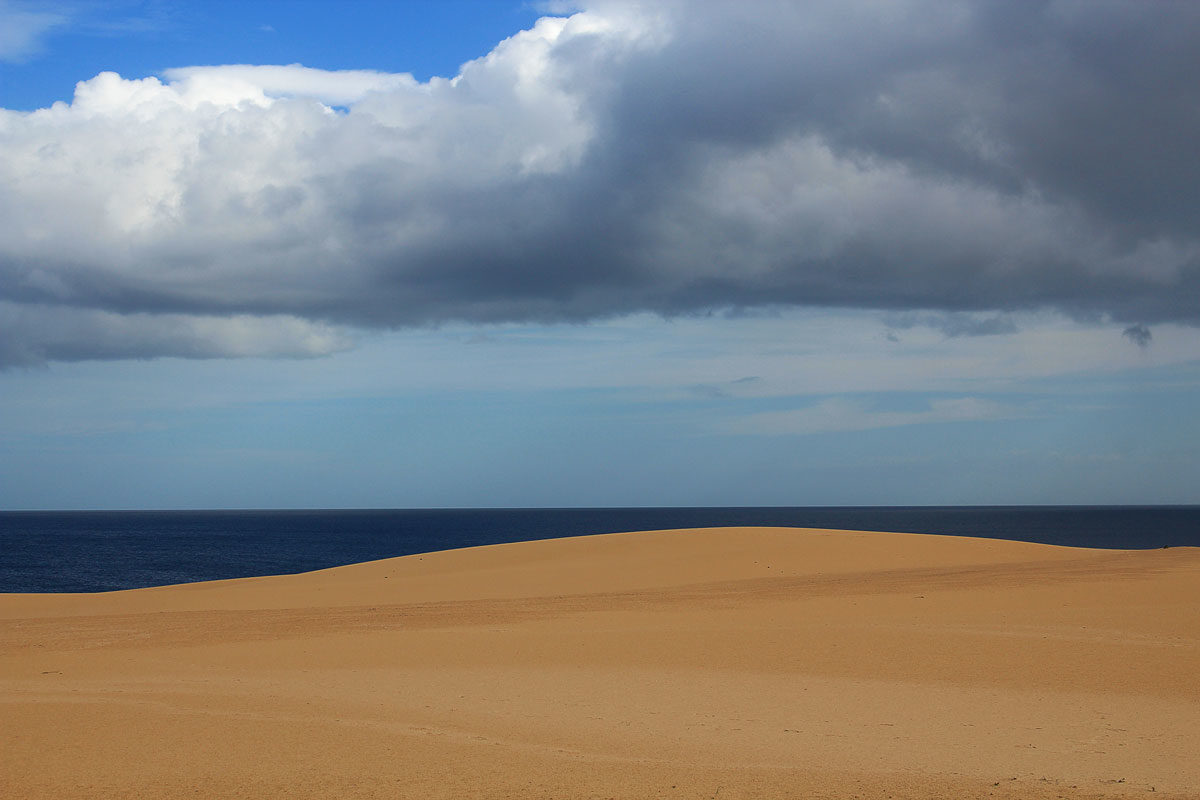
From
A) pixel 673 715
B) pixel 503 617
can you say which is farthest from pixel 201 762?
pixel 503 617

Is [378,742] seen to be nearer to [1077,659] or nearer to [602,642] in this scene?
[602,642]

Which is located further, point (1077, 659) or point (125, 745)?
point (1077, 659)

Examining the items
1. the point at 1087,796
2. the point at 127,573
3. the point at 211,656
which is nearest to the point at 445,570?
the point at 211,656

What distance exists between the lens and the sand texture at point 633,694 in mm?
8062

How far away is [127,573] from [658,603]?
53.4m

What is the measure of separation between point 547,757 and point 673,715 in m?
2.12

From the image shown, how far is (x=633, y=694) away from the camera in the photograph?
11.5 m

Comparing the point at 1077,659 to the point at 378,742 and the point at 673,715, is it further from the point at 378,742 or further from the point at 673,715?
the point at 378,742

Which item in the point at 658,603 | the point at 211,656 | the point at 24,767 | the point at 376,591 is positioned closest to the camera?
the point at 24,767

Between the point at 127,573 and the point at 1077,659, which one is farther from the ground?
the point at 1077,659

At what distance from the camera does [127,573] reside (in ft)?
206

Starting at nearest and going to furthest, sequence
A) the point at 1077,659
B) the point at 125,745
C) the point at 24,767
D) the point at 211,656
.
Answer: the point at 24,767, the point at 125,745, the point at 1077,659, the point at 211,656

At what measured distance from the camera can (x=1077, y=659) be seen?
13008 mm

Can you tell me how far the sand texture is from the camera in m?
8.06
